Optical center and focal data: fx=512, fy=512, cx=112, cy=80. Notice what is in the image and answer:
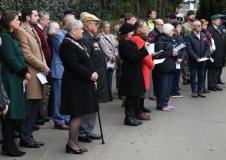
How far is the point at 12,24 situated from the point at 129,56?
246cm

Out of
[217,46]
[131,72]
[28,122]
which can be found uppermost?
[217,46]

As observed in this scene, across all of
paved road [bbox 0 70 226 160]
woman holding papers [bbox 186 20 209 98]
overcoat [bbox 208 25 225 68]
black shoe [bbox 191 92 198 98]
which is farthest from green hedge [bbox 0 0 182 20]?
overcoat [bbox 208 25 225 68]

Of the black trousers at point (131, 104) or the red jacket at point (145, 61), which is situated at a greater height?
the red jacket at point (145, 61)

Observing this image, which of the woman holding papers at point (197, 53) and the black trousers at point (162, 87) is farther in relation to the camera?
the woman holding papers at point (197, 53)

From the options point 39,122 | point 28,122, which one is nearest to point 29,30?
point 28,122

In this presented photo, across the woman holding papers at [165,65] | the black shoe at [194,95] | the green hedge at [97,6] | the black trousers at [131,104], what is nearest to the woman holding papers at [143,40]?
the black trousers at [131,104]

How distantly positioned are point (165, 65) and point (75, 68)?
385 centimetres

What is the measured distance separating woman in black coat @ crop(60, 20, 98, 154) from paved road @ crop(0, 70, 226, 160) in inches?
22.1

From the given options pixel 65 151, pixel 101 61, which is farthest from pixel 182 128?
pixel 65 151

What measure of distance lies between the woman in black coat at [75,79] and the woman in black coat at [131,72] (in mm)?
1734

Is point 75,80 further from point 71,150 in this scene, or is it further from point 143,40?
point 143,40

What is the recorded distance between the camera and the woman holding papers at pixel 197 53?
1220cm

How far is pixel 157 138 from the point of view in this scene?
816 centimetres

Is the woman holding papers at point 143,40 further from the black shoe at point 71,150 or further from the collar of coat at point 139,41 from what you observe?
the black shoe at point 71,150
